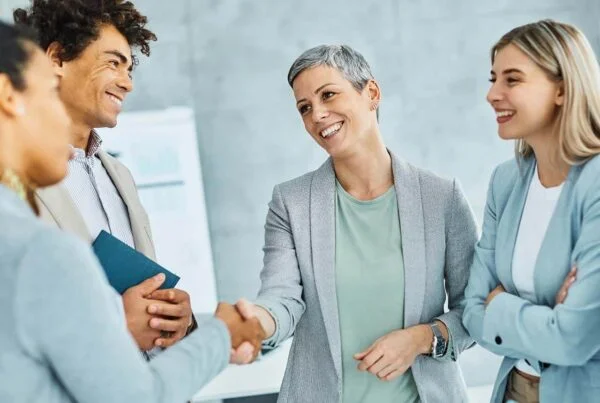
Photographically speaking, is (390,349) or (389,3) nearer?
(390,349)

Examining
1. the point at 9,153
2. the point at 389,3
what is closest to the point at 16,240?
the point at 9,153

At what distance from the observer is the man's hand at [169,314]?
6.16 feet

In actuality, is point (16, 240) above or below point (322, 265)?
above

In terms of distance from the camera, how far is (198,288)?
14.0ft

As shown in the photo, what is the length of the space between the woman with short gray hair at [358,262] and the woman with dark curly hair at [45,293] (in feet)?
2.51

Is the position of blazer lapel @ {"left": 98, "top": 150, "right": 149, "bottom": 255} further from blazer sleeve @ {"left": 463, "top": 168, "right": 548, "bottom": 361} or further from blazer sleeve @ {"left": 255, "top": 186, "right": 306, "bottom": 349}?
blazer sleeve @ {"left": 463, "top": 168, "right": 548, "bottom": 361}

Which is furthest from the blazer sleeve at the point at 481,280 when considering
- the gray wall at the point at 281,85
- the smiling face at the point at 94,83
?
the gray wall at the point at 281,85

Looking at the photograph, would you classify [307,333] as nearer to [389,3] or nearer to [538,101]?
[538,101]

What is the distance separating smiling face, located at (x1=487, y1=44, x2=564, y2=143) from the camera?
1.81 metres

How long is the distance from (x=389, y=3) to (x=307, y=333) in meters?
3.08

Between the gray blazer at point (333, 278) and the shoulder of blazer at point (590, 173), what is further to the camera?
the gray blazer at point (333, 278)

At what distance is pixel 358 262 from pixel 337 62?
0.52m

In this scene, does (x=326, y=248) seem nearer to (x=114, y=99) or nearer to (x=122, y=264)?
(x=122, y=264)

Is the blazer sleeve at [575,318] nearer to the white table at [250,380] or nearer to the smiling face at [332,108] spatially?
the smiling face at [332,108]
